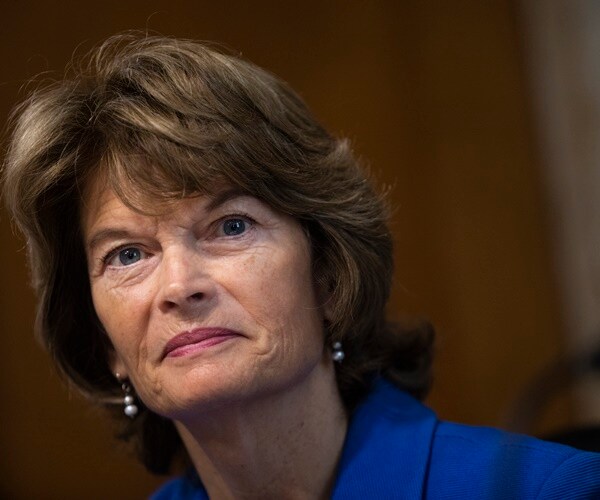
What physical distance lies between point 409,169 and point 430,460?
185 centimetres

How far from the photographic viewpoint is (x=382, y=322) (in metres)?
2.29

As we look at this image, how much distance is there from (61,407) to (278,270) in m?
2.07

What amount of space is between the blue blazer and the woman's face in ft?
0.78

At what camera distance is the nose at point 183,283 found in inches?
71.6

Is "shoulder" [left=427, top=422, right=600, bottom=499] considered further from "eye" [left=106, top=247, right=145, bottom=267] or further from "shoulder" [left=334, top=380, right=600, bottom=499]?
"eye" [left=106, top=247, right=145, bottom=267]

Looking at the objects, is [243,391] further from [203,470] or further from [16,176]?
[16,176]

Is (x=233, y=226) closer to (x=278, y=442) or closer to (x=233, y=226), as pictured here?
(x=233, y=226)

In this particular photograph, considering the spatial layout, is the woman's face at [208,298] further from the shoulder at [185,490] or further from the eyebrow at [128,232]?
the shoulder at [185,490]

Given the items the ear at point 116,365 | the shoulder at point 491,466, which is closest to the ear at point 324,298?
the shoulder at point 491,466

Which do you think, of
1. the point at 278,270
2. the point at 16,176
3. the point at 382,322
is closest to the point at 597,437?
the point at 382,322

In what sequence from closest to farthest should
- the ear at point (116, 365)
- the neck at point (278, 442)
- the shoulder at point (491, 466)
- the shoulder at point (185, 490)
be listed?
the shoulder at point (491, 466) < the neck at point (278, 442) < the ear at point (116, 365) < the shoulder at point (185, 490)

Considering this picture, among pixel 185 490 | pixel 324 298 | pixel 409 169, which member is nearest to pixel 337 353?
pixel 324 298

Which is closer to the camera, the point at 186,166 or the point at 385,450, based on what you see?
the point at 186,166

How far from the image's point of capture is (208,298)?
1.83 metres
